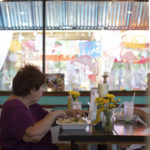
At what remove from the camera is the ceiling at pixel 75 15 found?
464 cm

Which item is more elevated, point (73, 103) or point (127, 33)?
point (127, 33)

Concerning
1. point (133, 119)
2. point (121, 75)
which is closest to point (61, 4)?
point (121, 75)

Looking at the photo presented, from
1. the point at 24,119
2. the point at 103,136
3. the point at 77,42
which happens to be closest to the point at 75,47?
the point at 77,42

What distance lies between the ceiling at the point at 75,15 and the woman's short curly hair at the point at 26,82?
268 cm

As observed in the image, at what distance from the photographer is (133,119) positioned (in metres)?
2.62

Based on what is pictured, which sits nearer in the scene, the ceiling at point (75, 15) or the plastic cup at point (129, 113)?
the plastic cup at point (129, 113)

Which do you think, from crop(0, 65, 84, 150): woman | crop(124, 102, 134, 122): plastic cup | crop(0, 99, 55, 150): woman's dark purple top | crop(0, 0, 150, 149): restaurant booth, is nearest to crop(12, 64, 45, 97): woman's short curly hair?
crop(0, 65, 84, 150): woman

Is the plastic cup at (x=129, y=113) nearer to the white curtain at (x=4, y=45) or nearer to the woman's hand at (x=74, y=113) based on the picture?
the woman's hand at (x=74, y=113)

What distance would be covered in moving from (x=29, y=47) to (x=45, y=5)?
29.8 inches

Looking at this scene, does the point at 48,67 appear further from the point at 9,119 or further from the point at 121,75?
the point at 9,119

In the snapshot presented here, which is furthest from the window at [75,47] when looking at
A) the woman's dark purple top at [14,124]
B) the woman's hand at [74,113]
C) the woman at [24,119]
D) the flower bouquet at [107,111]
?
the woman's dark purple top at [14,124]

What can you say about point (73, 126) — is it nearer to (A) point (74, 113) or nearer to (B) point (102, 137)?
(B) point (102, 137)

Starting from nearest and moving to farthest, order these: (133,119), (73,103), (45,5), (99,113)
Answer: (99,113) → (133,119) → (73,103) → (45,5)

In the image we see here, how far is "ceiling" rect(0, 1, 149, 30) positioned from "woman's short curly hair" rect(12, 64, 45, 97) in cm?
268
